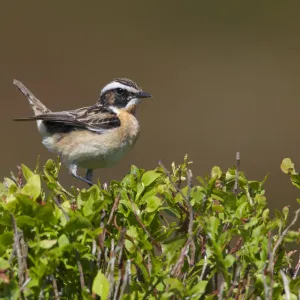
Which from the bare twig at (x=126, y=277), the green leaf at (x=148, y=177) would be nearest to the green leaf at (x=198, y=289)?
the bare twig at (x=126, y=277)

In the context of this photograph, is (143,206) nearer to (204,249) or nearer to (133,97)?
(204,249)

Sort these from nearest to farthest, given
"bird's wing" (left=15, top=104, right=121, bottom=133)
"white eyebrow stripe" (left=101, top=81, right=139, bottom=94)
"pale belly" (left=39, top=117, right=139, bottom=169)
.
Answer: "pale belly" (left=39, top=117, right=139, bottom=169) < "bird's wing" (left=15, top=104, right=121, bottom=133) < "white eyebrow stripe" (left=101, top=81, right=139, bottom=94)

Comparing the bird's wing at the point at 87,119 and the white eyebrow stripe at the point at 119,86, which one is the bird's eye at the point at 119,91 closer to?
the white eyebrow stripe at the point at 119,86

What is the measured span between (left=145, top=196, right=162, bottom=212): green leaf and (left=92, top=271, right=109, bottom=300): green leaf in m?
0.50

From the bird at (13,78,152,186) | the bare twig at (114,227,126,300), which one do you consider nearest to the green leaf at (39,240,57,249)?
the bare twig at (114,227,126,300)

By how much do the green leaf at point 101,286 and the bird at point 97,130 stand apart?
11.9 ft

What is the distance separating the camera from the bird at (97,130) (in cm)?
700

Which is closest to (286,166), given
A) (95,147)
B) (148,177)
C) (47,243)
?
(148,177)

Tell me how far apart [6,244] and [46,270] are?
20 centimetres

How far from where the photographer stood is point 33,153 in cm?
1523

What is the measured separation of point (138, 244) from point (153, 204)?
210 mm

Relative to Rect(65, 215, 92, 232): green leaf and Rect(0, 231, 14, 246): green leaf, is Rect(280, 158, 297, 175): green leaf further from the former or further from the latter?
Rect(0, 231, 14, 246): green leaf

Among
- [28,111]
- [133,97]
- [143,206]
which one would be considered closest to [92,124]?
[133,97]

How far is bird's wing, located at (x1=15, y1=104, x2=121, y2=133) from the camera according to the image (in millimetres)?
7133
